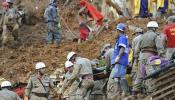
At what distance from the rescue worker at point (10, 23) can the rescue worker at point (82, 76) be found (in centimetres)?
856

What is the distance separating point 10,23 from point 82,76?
29.7ft

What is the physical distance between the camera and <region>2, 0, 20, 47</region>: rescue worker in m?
26.5

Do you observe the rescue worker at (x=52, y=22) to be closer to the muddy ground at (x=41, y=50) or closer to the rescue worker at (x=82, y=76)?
the muddy ground at (x=41, y=50)

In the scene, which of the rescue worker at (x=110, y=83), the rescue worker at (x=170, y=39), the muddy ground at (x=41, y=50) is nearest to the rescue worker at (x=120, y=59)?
the rescue worker at (x=110, y=83)

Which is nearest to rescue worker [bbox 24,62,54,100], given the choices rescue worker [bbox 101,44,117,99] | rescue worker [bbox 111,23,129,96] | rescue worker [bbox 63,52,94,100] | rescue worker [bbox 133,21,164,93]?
rescue worker [bbox 63,52,94,100]

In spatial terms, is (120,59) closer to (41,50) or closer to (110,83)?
(110,83)

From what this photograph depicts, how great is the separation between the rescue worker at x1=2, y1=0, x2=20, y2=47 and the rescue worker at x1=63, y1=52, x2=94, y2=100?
337 inches

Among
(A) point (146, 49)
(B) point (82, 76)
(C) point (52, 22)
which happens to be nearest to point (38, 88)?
(B) point (82, 76)

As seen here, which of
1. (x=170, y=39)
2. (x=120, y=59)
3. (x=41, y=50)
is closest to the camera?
(x=170, y=39)

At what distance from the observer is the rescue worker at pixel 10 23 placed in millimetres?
26469

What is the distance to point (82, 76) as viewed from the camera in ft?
60.3

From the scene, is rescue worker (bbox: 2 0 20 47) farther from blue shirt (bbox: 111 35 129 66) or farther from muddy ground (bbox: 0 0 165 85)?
blue shirt (bbox: 111 35 129 66)

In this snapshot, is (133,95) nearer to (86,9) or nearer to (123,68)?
(123,68)

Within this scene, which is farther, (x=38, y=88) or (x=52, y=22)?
(x=52, y=22)
